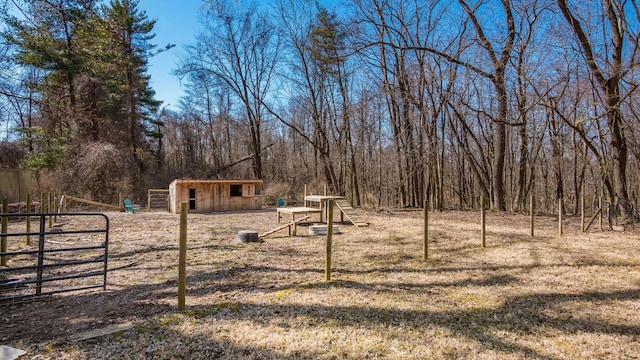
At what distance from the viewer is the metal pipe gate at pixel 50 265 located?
3.81 metres

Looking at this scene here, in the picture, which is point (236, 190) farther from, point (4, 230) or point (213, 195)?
point (4, 230)

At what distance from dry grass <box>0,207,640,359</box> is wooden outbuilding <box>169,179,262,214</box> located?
9.05m

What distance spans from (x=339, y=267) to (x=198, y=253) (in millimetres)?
3061

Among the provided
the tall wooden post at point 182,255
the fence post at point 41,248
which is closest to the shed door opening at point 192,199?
the fence post at point 41,248

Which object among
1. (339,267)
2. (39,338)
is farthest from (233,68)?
(39,338)

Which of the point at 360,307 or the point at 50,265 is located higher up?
the point at 50,265

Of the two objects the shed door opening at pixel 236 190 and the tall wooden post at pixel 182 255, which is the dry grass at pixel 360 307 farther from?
the shed door opening at pixel 236 190

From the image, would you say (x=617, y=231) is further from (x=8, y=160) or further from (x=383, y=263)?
(x=8, y=160)

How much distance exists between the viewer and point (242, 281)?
15.9 ft

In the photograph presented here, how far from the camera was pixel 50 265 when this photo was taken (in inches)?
145

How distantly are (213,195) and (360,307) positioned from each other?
14.0 m

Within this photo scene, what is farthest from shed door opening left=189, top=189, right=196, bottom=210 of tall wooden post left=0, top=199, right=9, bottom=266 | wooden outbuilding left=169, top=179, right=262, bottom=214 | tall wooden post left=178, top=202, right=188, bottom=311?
tall wooden post left=178, top=202, right=188, bottom=311

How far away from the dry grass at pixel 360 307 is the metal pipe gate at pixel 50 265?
296 millimetres

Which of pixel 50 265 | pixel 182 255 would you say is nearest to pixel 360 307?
pixel 182 255
